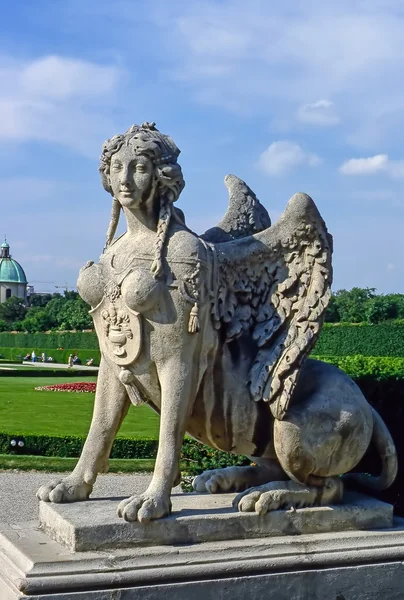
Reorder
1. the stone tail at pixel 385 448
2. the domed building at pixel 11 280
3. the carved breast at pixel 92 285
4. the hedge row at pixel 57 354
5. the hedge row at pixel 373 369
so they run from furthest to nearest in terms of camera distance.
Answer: the domed building at pixel 11 280, the hedge row at pixel 57 354, the hedge row at pixel 373 369, the stone tail at pixel 385 448, the carved breast at pixel 92 285

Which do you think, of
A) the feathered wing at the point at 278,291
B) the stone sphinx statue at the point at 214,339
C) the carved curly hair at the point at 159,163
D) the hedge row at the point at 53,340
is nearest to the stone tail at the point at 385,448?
the stone sphinx statue at the point at 214,339

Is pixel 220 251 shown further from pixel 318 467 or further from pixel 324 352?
pixel 324 352

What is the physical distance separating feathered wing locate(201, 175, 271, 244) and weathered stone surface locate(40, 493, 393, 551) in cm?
153

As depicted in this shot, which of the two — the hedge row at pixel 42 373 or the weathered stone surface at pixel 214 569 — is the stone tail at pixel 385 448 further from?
the hedge row at pixel 42 373

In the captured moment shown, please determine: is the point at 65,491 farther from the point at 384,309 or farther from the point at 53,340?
the point at 53,340

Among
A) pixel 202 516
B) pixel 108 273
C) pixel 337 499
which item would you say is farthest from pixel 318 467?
pixel 108 273

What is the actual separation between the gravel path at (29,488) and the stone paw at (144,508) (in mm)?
5151

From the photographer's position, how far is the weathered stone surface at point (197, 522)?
373 centimetres

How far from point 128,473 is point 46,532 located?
7720 millimetres

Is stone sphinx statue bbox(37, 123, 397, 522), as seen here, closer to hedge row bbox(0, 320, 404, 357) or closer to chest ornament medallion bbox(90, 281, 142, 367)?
chest ornament medallion bbox(90, 281, 142, 367)

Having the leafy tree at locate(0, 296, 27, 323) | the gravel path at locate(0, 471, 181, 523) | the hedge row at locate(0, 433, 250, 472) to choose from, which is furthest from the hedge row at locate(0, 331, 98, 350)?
the gravel path at locate(0, 471, 181, 523)

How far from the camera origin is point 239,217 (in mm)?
4652

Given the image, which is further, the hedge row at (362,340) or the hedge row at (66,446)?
the hedge row at (362,340)

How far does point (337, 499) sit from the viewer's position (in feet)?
14.4
